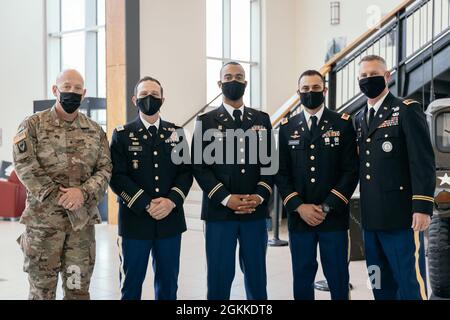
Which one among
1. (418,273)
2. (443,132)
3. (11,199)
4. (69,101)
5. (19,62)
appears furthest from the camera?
(19,62)

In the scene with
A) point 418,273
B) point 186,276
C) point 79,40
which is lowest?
point 186,276

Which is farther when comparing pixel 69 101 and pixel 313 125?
pixel 313 125

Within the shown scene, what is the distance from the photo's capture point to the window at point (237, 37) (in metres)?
10.6

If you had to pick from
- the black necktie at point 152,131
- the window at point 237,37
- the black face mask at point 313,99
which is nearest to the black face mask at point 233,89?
the black face mask at point 313,99

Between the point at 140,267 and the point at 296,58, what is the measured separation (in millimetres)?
9444

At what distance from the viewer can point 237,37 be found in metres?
11.2

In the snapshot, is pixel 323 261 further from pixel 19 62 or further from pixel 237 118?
pixel 19 62

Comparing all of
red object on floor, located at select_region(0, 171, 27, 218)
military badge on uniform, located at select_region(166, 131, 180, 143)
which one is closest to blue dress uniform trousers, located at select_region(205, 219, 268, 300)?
military badge on uniform, located at select_region(166, 131, 180, 143)

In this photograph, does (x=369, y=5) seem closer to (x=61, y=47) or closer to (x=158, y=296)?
(x=61, y=47)

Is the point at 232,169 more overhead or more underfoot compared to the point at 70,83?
more underfoot

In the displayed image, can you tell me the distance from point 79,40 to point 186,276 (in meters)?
7.89

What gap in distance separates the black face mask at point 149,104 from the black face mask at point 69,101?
1.19 feet

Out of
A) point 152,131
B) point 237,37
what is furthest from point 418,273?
point 237,37

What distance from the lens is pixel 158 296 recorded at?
9.86 ft
